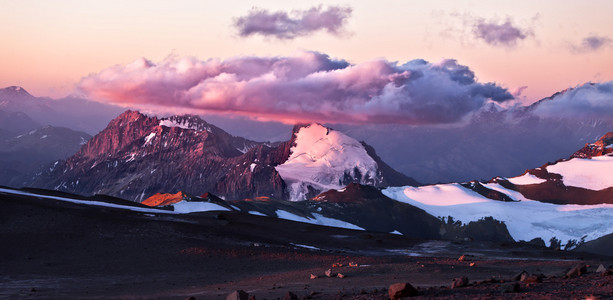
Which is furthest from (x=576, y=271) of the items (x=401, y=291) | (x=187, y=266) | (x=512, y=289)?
(x=187, y=266)

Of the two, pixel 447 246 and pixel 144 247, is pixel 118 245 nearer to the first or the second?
pixel 144 247

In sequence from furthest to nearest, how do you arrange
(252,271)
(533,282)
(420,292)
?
1. (252,271)
2. (533,282)
3. (420,292)

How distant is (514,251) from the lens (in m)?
125

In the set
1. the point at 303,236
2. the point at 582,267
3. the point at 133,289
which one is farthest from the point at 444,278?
the point at 303,236

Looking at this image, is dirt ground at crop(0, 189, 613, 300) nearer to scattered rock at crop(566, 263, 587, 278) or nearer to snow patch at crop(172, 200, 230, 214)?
scattered rock at crop(566, 263, 587, 278)

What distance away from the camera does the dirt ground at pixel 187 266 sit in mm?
43644

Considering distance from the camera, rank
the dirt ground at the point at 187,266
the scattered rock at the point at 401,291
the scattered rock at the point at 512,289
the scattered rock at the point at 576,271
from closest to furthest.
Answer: the scattered rock at the point at 401,291 < the scattered rock at the point at 512,289 < the dirt ground at the point at 187,266 < the scattered rock at the point at 576,271

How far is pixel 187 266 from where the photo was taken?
221 feet

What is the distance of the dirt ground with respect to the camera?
43.6m

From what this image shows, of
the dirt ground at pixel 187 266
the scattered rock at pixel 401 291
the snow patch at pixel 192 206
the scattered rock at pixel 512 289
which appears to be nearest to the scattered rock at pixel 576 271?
the dirt ground at pixel 187 266

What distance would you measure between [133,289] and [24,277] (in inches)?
481

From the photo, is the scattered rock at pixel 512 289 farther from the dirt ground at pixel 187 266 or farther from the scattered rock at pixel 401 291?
the scattered rock at pixel 401 291

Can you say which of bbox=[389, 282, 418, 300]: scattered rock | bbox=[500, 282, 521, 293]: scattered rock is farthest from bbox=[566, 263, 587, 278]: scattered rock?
bbox=[389, 282, 418, 300]: scattered rock

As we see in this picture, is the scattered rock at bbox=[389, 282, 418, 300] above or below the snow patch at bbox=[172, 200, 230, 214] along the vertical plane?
below
